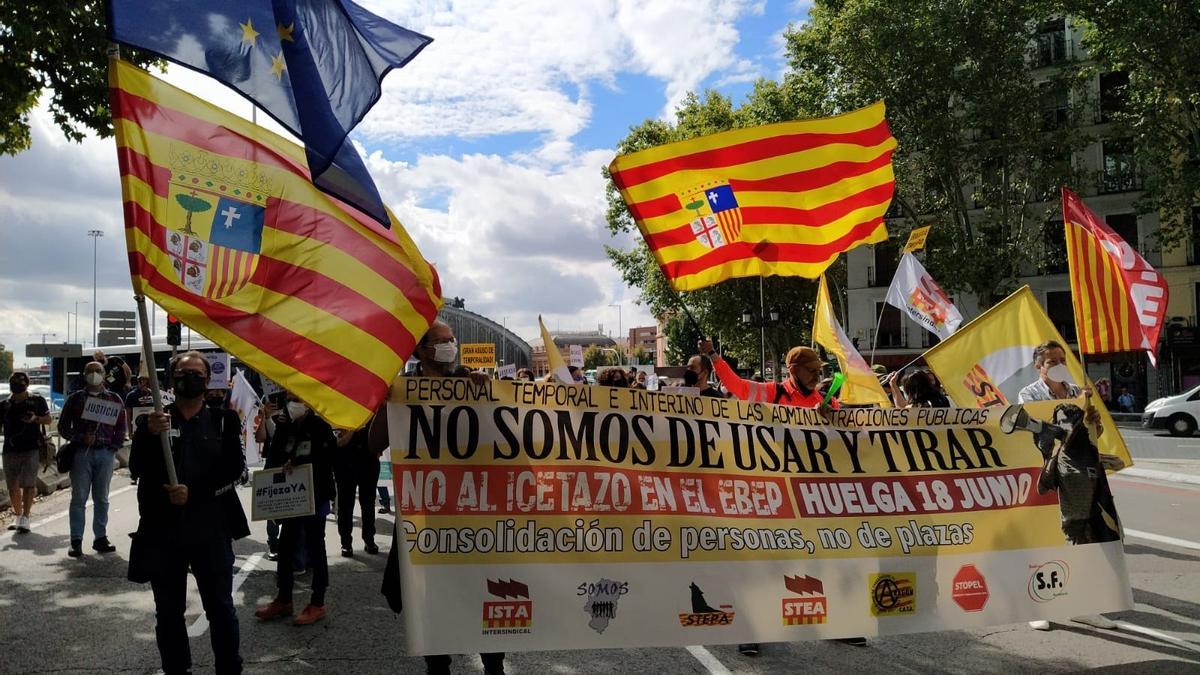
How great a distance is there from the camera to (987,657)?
5.13 meters

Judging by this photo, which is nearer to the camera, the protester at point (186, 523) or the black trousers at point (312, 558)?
the protester at point (186, 523)

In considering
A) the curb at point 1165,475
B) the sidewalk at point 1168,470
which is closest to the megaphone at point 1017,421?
the curb at point 1165,475

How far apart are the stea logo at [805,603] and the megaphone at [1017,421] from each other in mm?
1671

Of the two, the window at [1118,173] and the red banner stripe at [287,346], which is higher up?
the window at [1118,173]

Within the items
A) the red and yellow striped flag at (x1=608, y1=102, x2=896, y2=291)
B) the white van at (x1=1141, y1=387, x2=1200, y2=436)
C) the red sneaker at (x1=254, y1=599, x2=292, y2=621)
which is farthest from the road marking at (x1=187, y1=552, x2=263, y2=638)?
the white van at (x1=1141, y1=387, x2=1200, y2=436)

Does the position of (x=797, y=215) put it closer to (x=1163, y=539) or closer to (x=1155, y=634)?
(x=1155, y=634)

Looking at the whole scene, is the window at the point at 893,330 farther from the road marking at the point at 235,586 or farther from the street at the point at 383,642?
the road marking at the point at 235,586

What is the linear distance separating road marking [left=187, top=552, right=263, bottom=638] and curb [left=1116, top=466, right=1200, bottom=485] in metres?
12.4

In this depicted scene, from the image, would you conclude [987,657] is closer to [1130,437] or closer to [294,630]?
[294,630]

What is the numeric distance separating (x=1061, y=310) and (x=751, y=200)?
39.5 metres

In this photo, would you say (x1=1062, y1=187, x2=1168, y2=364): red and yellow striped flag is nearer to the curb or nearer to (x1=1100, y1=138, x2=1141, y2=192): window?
the curb

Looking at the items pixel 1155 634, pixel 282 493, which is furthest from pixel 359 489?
pixel 1155 634

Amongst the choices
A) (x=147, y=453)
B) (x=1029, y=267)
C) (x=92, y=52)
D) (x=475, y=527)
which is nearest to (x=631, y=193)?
(x=475, y=527)

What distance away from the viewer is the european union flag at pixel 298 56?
3.94 meters
